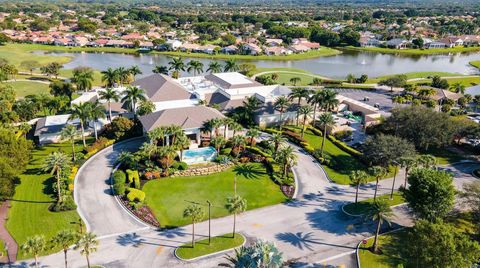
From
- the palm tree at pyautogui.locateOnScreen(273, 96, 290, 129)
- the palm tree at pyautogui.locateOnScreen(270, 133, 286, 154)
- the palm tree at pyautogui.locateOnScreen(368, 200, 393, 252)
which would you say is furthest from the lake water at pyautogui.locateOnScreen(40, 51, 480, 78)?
the palm tree at pyautogui.locateOnScreen(368, 200, 393, 252)

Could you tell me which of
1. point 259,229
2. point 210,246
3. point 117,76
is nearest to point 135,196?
point 210,246

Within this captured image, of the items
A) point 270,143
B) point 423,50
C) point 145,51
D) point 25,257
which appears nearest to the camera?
point 25,257

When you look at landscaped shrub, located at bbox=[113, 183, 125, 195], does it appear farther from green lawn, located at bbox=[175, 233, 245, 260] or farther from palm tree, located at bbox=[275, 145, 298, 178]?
palm tree, located at bbox=[275, 145, 298, 178]

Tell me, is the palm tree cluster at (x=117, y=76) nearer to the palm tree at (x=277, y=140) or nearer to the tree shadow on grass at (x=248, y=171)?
the tree shadow on grass at (x=248, y=171)

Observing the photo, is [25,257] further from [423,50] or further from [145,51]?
[423,50]

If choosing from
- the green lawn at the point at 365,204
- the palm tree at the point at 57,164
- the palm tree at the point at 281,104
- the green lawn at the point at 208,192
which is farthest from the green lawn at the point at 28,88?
the green lawn at the point at 365,204

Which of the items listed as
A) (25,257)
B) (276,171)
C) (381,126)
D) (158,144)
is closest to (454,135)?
(381,126)

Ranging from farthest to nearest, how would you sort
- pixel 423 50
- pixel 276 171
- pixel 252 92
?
pixel 423 50 → pixel 252 92 → pixel 276 171

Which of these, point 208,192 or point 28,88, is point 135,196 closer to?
point 208,192
